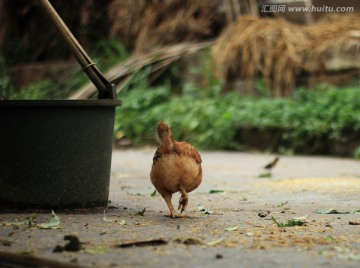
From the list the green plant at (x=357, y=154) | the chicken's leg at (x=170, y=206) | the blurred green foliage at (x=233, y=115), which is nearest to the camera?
the chicken's leg at (x=170, y=206)

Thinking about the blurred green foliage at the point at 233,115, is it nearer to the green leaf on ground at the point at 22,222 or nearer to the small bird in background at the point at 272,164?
the small bird in background at the point at 272,164

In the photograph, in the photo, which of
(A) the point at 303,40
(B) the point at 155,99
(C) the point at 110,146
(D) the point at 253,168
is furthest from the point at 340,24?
(C) the point at 110,146

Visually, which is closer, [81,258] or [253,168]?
[81,258]

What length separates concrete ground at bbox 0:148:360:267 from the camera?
2.85m

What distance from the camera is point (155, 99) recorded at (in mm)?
10867

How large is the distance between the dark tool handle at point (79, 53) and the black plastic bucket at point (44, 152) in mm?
256

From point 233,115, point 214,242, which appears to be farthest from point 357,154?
point 214,242

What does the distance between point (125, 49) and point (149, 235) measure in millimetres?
9049

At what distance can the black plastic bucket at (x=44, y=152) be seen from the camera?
4059mm

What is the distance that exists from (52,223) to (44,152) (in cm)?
53

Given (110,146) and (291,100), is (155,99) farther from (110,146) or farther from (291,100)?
(110,146)

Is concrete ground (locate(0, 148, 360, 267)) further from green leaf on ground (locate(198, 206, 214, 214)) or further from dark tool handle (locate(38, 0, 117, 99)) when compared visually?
dark tool handle (locate(38, 0, 117, 99))

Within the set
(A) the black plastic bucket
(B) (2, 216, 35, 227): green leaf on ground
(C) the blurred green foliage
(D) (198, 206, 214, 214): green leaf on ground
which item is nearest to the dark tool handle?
(A) the black plastic bucket

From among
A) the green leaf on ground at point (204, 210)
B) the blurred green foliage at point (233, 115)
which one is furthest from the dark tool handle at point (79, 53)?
the blurred green foliage at point (233, 115)
